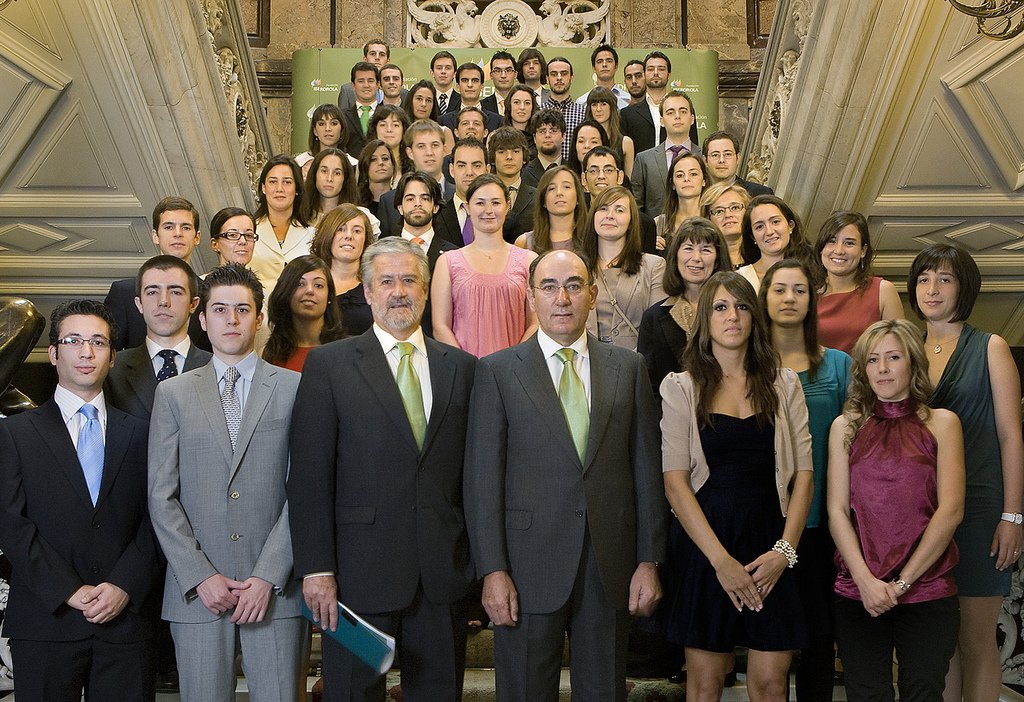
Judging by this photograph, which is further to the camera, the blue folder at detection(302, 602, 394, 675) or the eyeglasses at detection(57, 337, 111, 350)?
the eyeglasses at detection(57, 337, 111, 350)

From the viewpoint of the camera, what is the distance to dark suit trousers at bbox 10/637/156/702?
3396 mm

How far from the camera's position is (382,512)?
11.1 feet

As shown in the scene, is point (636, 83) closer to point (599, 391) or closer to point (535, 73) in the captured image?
point (535, 73)

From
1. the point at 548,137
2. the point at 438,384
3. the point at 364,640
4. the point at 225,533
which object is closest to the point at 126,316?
the point at 225,533

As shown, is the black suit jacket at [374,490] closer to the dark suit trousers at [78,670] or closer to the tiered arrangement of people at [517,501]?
the tiered arrangement of people at [517,501]

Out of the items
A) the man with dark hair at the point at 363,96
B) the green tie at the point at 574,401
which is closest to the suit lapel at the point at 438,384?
the green tie at the point at 574,401

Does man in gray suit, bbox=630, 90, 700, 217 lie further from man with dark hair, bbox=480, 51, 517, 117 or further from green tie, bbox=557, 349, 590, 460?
green tie, bbox=557, 349, 590, 460

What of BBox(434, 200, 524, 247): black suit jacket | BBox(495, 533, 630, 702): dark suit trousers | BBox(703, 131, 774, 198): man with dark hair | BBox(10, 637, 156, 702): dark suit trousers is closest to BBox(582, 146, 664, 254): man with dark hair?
BBox(434, 200, 524, 247): black suit jacket

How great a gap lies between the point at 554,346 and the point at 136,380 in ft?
4.63

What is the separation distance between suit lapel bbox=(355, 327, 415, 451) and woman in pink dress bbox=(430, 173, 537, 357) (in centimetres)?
123

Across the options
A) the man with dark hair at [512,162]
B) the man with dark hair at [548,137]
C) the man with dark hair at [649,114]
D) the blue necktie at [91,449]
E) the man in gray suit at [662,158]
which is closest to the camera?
the blue necktie at [91,449]

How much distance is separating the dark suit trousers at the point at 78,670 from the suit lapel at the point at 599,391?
144 centimetres

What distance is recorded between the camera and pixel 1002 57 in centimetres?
612

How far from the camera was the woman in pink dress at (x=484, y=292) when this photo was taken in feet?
15.8
